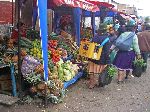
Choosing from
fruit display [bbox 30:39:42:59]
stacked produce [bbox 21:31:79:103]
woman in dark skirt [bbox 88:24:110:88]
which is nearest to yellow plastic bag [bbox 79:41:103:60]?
woman in dark skirt [bbox 88:24:110:88]

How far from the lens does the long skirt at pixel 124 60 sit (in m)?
10.2

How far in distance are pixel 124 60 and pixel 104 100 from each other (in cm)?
238

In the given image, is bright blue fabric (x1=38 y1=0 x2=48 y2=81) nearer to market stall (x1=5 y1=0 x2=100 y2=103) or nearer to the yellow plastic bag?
market stall (x1=5 y1=0 x2=100 y2=103)

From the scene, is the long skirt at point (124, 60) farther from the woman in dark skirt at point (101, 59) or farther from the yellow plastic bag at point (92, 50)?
the yellow plastic bag at point (92, 50)

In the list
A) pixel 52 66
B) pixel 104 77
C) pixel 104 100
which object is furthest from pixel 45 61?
pixel 104 77

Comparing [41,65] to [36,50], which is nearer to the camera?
[41,65]

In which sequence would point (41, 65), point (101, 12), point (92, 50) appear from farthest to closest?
point (101, 12) < point (92, 50) < point (41, 65)

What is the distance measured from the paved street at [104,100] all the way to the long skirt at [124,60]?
1.90 feet

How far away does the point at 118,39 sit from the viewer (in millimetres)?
10031

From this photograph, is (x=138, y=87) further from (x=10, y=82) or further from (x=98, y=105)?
(x=10, y=82)

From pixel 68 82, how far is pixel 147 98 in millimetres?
2193

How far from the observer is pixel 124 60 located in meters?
10.2

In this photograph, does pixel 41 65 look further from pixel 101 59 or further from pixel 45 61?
pixel 101 59

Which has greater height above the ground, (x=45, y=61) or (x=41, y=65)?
(x=45, y=61)
